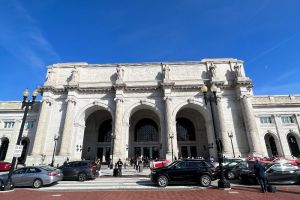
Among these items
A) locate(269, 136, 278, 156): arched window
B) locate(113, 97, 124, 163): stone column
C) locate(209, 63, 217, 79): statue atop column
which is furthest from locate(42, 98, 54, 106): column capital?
locate(269, 136, 278, 156): arched window

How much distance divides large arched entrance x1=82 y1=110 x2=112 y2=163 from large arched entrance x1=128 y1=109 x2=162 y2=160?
15.9 feet

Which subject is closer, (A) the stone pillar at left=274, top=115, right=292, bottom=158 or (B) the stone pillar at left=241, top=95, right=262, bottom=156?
(B) the stone pillar at left=241, top=95, right=262, bottom=156

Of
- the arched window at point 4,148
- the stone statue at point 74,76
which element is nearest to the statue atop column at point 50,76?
the stone statue at point 74,76

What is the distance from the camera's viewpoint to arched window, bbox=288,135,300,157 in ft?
117

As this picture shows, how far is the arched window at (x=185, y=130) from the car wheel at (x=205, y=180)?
1049 inches

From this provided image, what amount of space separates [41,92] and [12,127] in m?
10.4

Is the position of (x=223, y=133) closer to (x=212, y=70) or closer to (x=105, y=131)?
(x=212, y=70)

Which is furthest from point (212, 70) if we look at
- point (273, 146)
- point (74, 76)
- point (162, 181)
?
point (162, 181)

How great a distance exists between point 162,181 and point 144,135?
27.3 meters

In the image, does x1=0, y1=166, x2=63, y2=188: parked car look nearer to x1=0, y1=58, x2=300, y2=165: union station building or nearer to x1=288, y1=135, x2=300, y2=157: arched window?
x1=0, y1=58, x2=300, y2=165: union station building

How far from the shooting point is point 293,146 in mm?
36281

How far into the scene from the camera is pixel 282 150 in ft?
115

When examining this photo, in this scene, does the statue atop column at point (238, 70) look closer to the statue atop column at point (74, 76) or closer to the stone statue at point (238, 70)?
the stone statue at point (238, 70)

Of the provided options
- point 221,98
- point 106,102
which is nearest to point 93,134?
point 106,102
